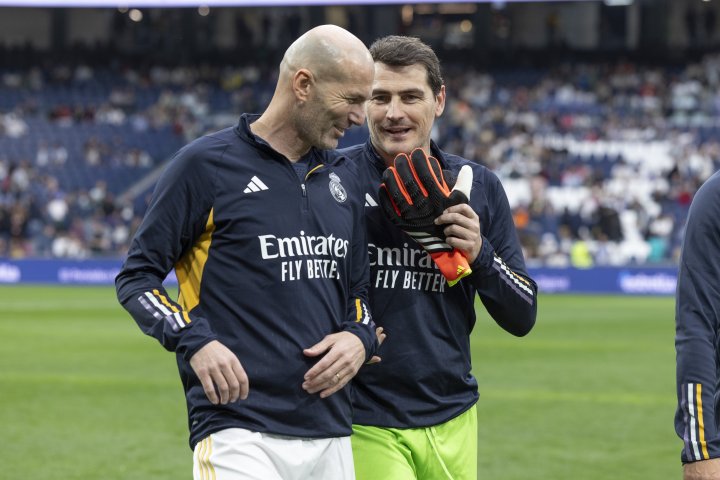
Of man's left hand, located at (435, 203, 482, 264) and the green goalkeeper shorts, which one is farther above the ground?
man's left hand, located at (435, 203, 482, 264)

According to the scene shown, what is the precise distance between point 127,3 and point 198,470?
120 ft

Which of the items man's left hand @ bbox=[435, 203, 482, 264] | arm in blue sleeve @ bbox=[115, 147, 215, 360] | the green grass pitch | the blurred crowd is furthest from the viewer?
the blurred crowd

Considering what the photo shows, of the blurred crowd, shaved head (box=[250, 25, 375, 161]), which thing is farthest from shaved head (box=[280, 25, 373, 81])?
the blurred crowd

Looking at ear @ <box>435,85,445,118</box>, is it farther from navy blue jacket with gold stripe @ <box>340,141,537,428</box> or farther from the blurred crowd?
the blurred crowd

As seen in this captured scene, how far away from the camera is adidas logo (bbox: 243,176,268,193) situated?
11.4ft

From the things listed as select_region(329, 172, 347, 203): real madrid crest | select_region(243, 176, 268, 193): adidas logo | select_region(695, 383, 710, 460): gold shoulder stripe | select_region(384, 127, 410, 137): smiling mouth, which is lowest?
select_region(695, 383, 710, 460): gold shoulder stripe

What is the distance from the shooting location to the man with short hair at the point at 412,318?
3.95m

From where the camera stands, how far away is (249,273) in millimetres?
3438

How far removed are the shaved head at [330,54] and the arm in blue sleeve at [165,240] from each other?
0.44 metres

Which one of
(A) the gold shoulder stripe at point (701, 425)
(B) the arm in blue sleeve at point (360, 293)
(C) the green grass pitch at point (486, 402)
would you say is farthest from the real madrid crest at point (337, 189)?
(C) the green grass pitch at point (486, 402)

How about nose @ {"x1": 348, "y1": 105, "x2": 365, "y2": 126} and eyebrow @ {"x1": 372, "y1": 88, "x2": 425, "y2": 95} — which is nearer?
nose @ {"x1": 348, "y1": 105, "x2": 365, "y2": 126}

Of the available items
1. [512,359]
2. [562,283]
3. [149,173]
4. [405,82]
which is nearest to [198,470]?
[405,82]

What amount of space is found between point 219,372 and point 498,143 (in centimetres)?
3312

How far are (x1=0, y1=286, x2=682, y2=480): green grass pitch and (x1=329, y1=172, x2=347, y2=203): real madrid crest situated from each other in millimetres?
4690
